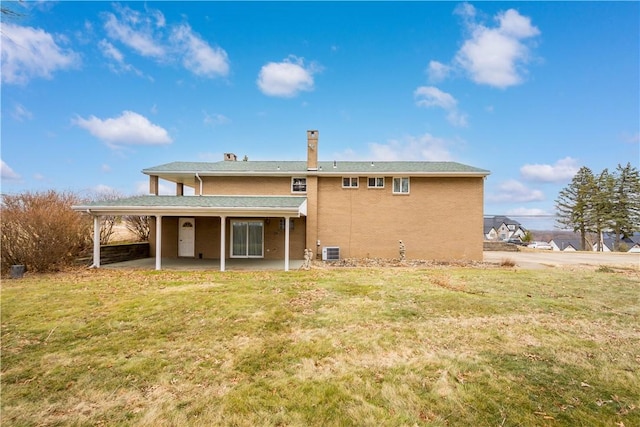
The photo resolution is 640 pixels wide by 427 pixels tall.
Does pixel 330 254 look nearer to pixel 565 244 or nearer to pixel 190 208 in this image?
pixel 190 208

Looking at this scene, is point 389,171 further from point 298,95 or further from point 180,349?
point 180,349

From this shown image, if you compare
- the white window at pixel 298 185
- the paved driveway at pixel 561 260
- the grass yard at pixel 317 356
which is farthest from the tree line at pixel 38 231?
the paved driveway at pixel 561 260

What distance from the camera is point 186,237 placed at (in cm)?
1723

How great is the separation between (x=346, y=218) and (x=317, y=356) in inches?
485

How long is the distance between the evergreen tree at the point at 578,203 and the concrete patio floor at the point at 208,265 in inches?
1532

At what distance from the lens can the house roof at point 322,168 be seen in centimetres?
1666

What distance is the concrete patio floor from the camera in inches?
536

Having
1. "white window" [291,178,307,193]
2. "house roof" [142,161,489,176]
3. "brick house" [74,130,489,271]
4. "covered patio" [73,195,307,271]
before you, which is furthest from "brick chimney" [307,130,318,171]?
"covered patio" [73,195,307,271]

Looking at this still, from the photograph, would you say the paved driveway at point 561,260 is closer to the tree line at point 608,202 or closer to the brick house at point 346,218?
the brick house at point 346,218

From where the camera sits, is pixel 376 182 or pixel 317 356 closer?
pixel 317 356

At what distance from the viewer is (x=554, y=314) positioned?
7367 mm

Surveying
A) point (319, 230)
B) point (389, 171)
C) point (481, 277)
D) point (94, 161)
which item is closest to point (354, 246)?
point (319, 230)

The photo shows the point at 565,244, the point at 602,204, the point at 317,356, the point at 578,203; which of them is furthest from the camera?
the point at 565,244

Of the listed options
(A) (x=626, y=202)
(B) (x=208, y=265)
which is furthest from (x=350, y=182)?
(A) (x=626, y=202)
